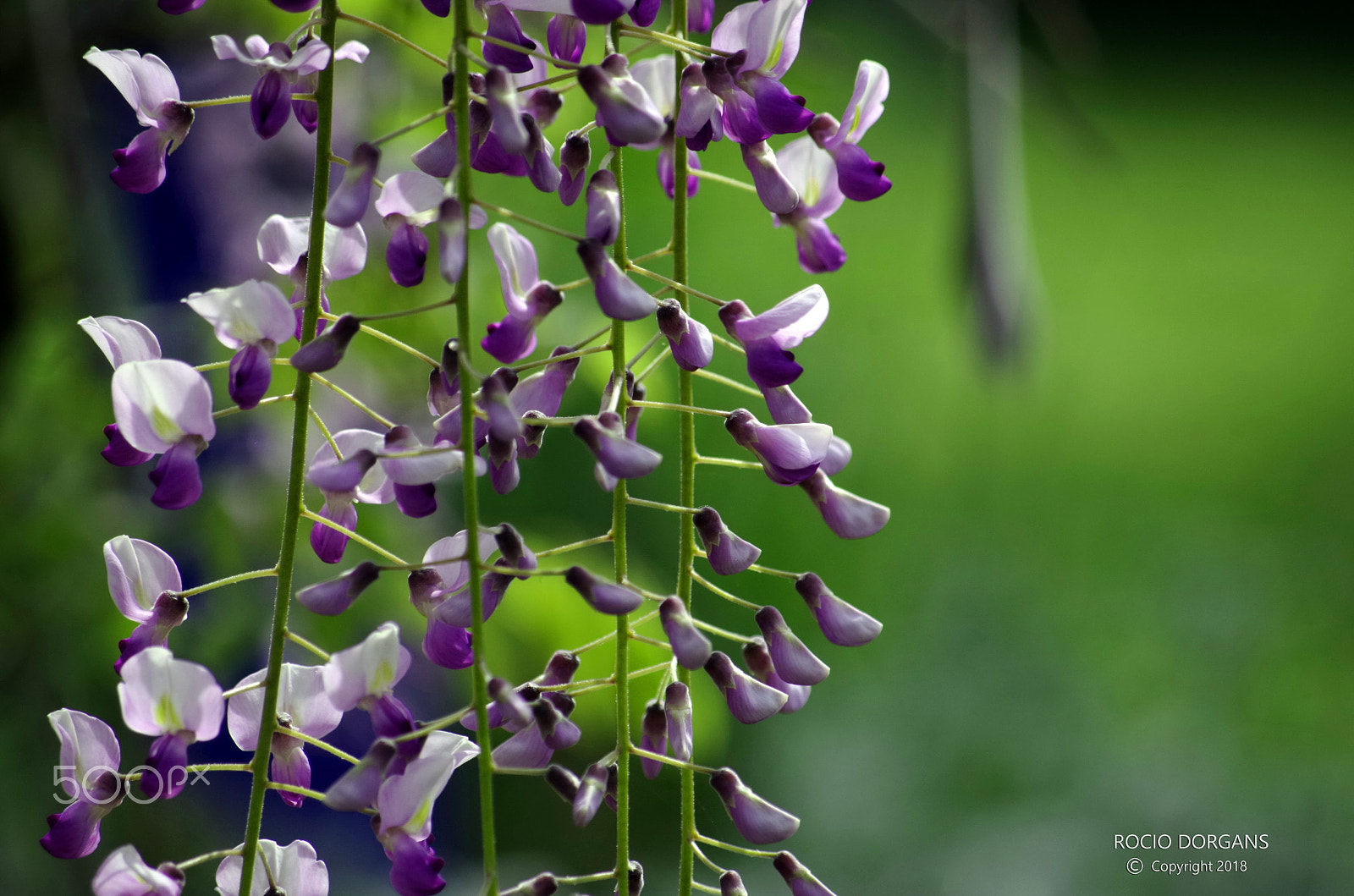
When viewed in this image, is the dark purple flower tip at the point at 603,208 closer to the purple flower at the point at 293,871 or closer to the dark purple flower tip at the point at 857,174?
the dark purple flower tip at the point at 857,174

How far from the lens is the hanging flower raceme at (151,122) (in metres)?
0.39

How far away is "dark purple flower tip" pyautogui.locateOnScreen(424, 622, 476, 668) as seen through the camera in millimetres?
378

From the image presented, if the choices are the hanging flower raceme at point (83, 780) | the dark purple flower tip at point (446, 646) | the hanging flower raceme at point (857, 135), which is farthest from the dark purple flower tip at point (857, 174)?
the hanging flower raceme at point (83, 780)

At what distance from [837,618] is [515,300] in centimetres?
16

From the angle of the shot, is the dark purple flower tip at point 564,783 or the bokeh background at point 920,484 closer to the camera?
the dark purple flower tip at point 564,783

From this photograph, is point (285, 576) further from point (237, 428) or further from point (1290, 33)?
point (1290, 33)

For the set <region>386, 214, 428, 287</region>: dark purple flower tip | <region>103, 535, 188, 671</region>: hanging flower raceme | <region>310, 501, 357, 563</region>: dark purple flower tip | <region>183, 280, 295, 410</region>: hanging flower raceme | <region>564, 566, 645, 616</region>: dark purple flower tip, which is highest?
<region>386, 214, 428, 287</region>: dark purple flower tip

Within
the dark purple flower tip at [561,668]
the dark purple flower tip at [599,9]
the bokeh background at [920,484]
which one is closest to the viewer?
the dark purple flower tip at [599,9]

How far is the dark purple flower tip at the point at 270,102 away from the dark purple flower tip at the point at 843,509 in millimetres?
213

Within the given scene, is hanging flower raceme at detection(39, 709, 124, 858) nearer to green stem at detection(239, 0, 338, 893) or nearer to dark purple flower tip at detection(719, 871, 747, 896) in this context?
green stem at detection(239, 0, 338, 893)

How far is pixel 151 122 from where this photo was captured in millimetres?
400

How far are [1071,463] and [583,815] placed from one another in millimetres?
3632

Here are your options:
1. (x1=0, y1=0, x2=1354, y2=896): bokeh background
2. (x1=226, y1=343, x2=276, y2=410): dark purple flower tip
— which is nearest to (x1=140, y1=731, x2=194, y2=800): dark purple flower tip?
(x1=226, y1=343, x2=276, y2=410): dark purple flower tip

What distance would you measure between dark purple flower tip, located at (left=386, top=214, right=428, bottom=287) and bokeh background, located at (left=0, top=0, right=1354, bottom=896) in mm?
395
